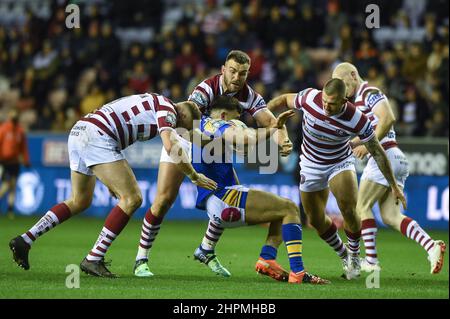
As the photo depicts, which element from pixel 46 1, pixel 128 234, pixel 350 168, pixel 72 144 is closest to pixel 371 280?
pixel 350 168

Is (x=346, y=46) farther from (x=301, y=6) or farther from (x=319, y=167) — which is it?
(x=319, y=167)

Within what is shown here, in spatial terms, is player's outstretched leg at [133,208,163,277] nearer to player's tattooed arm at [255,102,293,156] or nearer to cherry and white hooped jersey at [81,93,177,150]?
cherry and white hooped jersey at [81,93,177,150]

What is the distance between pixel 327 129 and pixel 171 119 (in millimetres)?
1643

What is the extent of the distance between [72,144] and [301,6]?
12.1m

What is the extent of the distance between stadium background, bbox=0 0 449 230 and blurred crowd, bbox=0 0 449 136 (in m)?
0.03

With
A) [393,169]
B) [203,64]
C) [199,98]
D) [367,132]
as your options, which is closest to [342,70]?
[393,169]

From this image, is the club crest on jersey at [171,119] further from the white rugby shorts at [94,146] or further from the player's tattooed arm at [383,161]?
the player's tattooed arm at [383,161]

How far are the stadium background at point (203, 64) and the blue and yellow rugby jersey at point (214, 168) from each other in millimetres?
7693

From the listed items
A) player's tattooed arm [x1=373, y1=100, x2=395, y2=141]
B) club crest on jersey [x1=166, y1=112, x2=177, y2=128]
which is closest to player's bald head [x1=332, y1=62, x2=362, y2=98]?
player's tattooed arm [x1=373, y1=100, x2=395, y2=141]

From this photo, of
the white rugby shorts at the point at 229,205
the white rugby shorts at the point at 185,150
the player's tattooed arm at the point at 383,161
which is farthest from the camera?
the white rugby shorts at the point at 185,150

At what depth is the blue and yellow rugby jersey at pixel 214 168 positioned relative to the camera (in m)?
8.95

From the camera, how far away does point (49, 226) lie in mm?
9484

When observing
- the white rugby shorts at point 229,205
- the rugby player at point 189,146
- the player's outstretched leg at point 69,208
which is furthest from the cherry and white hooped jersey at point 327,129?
the player's outstretched leg at point 69,208

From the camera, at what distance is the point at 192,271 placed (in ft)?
32.6
